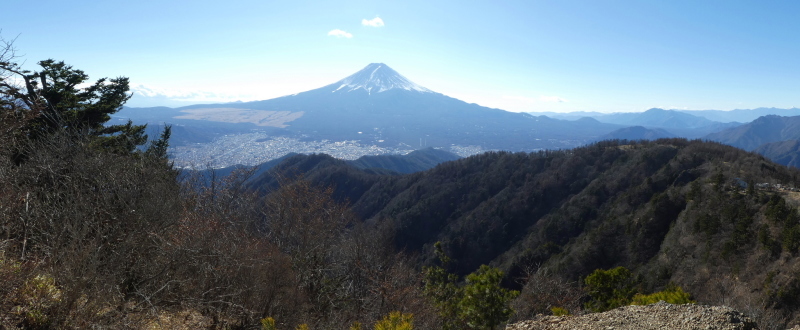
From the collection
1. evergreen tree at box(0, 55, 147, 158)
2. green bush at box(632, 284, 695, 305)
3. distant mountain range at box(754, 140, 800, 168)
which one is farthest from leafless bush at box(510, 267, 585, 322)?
distant mountain range at box(754, 140, 800, 168)

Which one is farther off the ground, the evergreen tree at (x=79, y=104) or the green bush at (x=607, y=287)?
the evergreen tree at (x=79, y=104)

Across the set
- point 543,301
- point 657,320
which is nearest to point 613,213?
point 543,301

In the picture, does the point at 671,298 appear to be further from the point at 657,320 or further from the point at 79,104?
the point at 79,104

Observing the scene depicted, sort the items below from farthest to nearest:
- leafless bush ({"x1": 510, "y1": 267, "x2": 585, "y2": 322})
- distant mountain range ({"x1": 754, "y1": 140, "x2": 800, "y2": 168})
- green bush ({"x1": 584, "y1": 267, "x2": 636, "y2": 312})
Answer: distant mountain range ({"x1": 754, "y1": 140, "x2": 800, "y2": 168})
leafless bush ({"x1": 510, "y1": 267, "x2": 585, "y2": 322})
green bush ({"x1": 584, "y1": 267, "x2": 636, "y2": 312})

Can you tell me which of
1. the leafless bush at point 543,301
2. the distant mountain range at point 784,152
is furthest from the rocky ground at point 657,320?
the distant mountain range at point 784,152

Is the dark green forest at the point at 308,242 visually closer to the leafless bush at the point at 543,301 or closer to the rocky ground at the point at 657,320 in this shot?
the leafless bush at the point at 543,301

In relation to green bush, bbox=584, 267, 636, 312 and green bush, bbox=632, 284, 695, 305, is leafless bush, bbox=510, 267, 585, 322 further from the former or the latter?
green bush, bbox=632, 284, 695, 305

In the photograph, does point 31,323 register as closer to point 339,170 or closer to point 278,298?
point 278,298
